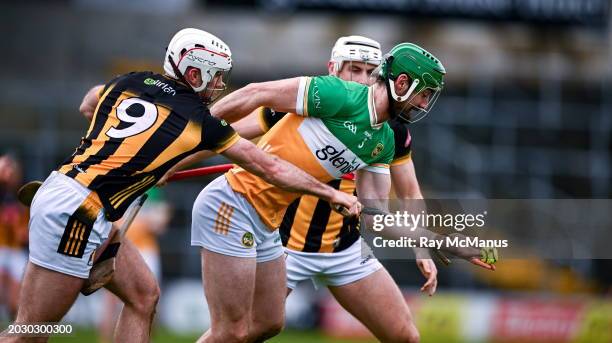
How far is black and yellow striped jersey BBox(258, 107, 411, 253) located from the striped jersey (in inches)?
28.6

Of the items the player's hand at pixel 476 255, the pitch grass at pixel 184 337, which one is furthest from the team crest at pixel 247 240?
the pitch grass at pixel 184 337

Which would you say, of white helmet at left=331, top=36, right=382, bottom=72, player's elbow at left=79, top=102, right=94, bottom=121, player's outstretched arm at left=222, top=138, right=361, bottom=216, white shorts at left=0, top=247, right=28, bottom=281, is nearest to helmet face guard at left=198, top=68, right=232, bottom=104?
player's outstretched arm at left=222, top=138, right=361, bottom=216

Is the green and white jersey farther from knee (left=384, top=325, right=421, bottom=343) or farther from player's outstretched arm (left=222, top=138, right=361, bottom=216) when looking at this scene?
knee (left=384, top=325, right=421, bottom=343)

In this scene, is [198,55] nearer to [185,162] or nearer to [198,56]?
[198,56]

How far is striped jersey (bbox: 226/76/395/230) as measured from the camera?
6520mm

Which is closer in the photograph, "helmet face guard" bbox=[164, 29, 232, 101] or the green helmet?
"helmet face guard" bbox=[164, 29, 232, 101]

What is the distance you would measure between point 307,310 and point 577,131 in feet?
19.7

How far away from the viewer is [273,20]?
20000 mm

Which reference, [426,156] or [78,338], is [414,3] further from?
[78,338]

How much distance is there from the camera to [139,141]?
6055mm

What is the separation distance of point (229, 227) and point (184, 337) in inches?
285

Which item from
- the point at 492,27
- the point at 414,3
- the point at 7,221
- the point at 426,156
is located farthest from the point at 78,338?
the point at 492,27

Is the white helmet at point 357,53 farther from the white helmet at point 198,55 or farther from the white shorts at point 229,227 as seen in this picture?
the white helmet at point 198,55

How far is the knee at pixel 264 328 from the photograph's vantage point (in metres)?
6.89
